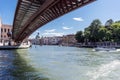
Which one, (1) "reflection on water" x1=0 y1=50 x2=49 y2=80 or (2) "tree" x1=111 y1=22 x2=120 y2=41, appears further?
(2) "tree" x1=111 y1=22 x2=120 y2=41

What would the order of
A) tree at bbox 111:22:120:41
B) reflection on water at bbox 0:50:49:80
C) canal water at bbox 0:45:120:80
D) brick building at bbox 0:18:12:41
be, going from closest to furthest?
reflection on water at bbox 0:50:49:80
canal water at bbox 0:45:120:80
tree at bbox 111:22:120:41
brick building at bbox 0:18:12:41

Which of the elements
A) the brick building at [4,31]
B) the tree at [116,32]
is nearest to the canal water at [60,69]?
the tree at [116,32]

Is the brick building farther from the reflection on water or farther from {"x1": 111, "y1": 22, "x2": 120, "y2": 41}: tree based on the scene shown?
the reflection on water

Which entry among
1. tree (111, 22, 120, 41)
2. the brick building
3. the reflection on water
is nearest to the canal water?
the reflection on water

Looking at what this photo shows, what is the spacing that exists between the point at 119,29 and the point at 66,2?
8755 centimetres

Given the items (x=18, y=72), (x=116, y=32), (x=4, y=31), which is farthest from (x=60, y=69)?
(x=4, y=31)

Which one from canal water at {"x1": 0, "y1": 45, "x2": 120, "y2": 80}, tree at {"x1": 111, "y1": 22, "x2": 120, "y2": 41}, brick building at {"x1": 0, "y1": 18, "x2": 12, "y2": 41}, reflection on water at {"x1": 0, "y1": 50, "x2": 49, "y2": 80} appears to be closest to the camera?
reflection on water at {"x1": 0, "y1": 50, "x2": 49, "y2": 80}

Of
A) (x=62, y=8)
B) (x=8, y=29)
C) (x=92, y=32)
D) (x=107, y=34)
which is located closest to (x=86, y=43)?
(x=92, y=32)

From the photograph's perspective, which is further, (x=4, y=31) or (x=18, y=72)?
(x=4, y=31)

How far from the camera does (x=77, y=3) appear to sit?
54.1 ft

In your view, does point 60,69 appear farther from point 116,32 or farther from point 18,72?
point 116,32

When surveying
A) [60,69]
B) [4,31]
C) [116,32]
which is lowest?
[60,69]

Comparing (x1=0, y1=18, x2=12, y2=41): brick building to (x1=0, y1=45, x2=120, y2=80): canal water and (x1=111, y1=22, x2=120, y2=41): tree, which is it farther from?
(x1=0, y1=45, x2=120, y2=80): canal water

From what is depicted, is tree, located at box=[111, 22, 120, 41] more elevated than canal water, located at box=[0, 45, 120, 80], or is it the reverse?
tree, located at box=[111, 22, 120, 41]
